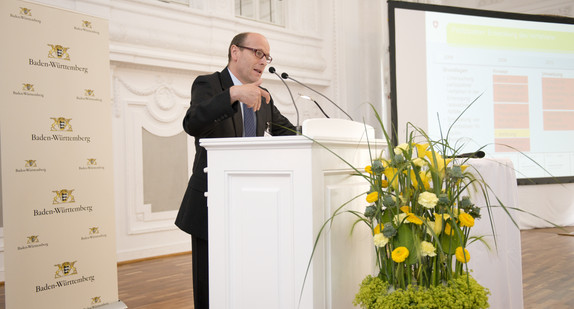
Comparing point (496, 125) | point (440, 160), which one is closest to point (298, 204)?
point (440, 160)

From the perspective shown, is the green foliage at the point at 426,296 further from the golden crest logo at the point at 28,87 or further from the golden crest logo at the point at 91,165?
the golden crest logo at the point at 28,87

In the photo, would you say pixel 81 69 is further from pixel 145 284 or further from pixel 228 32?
pixel 228 32

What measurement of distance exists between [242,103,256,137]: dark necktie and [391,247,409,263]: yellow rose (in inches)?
38.1

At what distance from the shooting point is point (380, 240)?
145 cm

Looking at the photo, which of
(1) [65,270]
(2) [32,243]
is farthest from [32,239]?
(1) [65,270]

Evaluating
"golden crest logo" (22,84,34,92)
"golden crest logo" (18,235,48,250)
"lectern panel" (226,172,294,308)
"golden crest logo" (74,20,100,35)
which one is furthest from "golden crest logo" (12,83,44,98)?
"lectern panel" (226,172,294,308)

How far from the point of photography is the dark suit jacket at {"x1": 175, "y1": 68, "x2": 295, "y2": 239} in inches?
69.4

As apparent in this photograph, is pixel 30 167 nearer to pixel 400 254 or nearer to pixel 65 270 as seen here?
pixel 65 270

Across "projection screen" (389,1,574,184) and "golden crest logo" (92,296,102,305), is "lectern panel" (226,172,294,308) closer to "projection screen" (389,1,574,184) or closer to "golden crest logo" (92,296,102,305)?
"golden crest logo" (92,296,102,305)

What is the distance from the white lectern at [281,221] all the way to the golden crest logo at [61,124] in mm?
1666

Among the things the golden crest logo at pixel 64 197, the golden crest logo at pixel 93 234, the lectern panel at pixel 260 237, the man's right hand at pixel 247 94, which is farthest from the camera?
the golden crest logo at pixel 93 234

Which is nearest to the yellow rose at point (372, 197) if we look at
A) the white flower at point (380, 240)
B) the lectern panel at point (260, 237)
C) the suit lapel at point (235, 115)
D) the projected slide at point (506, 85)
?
the white flower at point (380, 240)

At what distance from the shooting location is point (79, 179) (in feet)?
9.97

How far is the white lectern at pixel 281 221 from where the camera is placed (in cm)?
147
